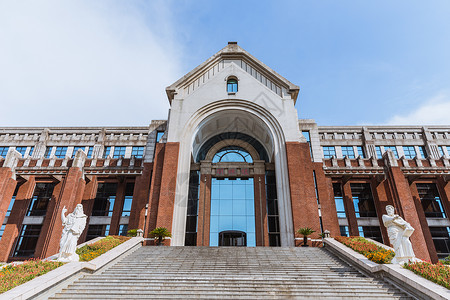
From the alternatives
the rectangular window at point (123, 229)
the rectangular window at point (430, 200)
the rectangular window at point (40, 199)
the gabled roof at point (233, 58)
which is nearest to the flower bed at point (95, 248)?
the rectangular window at point (123, 229)

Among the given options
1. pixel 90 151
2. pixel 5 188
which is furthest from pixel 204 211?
pixel 5 188

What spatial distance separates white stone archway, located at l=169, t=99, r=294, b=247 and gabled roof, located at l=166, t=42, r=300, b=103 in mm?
3296

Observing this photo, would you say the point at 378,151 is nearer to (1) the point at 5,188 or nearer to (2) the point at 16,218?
(1) the point at 5,188

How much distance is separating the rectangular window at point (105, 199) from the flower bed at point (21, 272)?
18.4 meters

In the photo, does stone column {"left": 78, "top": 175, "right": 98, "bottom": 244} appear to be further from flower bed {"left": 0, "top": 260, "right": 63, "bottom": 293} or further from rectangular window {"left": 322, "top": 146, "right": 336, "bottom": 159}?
rectangular window {"left": 322, "top": 146, "right": 336, "bottom": 159}

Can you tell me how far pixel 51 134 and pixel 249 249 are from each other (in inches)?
1158

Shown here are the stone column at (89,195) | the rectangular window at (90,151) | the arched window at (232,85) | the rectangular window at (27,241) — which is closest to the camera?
the arched window at (232,85)

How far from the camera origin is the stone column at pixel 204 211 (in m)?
22.3

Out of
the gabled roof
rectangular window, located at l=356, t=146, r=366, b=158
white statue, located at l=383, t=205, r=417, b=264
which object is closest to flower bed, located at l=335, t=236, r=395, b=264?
white statue, located at l=383, t=205, r=417, b=264

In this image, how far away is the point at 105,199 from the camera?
29141 mm

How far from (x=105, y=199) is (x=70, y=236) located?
18.3 metres

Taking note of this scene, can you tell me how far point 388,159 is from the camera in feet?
84.5

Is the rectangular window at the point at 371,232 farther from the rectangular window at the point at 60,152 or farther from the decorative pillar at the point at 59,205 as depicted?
the rectangular window at the point at 60,152

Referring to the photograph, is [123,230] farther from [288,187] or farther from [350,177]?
[350,177]
